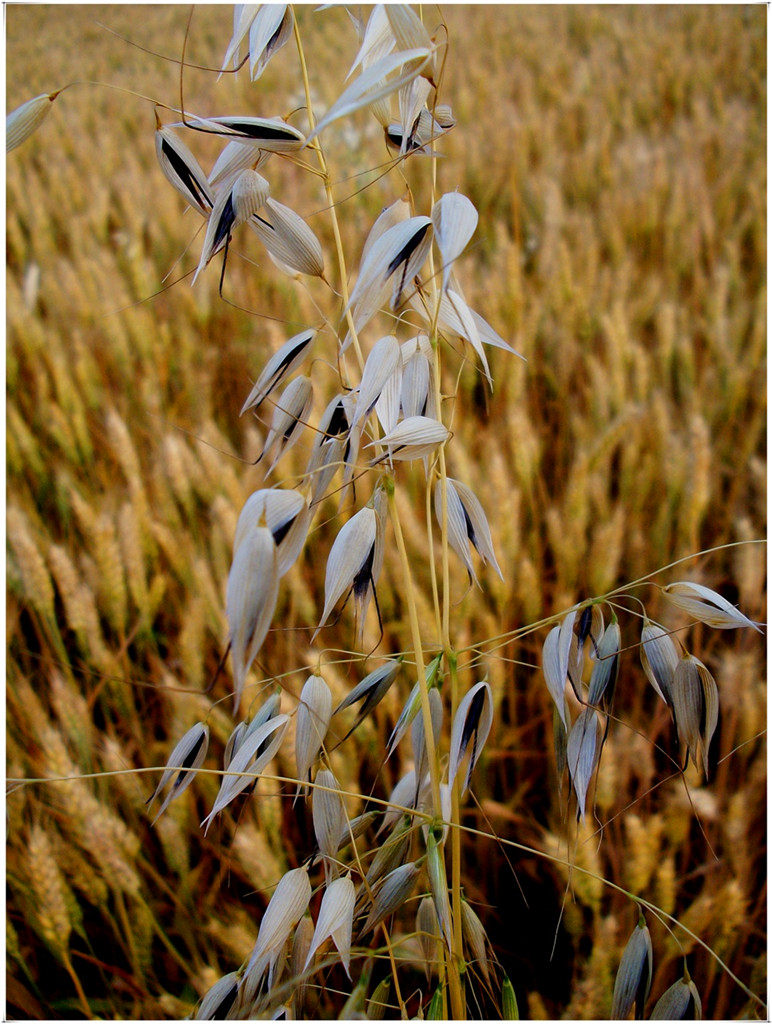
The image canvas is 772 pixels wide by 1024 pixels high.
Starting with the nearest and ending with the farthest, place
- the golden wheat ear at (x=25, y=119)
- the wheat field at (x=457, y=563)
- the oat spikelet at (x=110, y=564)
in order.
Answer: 1. the golden wheat ear at (x=25, y=119)
2. the wheat field at (x=457, y=563)
3. the oat spikelet at (x=110, y=564)

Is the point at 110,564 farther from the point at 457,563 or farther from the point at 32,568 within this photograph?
the point at 457,563

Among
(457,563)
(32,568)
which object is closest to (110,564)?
(32,568)

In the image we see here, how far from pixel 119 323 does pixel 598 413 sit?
2.09 ft

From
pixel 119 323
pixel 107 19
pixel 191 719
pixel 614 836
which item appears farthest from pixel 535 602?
pixel 107 19

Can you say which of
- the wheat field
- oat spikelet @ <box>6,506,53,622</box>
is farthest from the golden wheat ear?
oat spikelet @ <box>6,506,53,622</box>

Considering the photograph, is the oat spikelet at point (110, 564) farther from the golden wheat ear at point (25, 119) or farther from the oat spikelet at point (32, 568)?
the golden wheat ear at point (25, 119)

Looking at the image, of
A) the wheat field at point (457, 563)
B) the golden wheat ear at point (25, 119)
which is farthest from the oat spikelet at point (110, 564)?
the golden wheat ear at point (25, 119)

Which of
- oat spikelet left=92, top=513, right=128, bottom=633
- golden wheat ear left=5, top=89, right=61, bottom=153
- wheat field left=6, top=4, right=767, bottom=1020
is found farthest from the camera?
oat spikelet left=92, top=513, right=128, bottom=633

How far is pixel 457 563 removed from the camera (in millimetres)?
728

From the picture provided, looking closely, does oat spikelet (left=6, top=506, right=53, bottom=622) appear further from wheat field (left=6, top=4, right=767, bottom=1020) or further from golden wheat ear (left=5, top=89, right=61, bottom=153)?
golden wheat ear (left=5, top=89, right=61, bottom=153)

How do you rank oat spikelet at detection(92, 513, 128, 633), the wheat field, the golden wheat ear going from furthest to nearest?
oat spikelet at detection(92, 513, 128, 633)
the wheat field
the golden wheat ear

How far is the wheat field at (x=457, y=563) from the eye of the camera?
0.47 m

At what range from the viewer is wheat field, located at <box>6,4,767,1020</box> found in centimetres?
47

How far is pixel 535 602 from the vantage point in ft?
2.03
